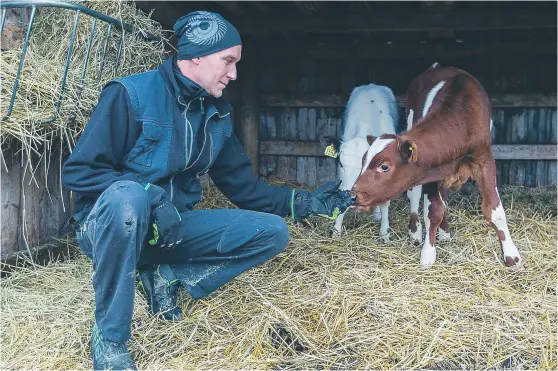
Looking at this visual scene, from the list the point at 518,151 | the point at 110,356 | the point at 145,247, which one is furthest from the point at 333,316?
the point at 518,151

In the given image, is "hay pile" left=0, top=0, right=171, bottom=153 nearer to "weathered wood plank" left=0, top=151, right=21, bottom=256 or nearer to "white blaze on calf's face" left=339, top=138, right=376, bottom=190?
"weathered wood plank" left=0, top=151, right=21, bottom=256

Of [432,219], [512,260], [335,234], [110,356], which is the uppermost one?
[432,219]

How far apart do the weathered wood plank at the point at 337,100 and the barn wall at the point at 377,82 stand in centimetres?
13

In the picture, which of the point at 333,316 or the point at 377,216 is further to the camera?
the point at 377,216

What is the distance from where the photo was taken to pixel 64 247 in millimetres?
4656

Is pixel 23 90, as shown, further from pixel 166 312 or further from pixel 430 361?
pixel 430 361

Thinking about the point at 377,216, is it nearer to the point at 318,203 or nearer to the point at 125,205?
the point at 318,203

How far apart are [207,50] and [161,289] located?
137cm

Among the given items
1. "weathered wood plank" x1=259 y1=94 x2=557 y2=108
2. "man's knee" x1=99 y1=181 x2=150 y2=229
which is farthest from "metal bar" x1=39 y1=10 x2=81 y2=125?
"weathered wood plank" x1=259 y1=94 x2=557 y2=108

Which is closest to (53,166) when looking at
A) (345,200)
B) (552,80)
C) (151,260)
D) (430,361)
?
(151,260)

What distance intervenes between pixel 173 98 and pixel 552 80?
5.69 m

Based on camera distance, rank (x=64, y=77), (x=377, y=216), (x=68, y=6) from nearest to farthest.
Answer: (x=68, y=6)
(x=64, y=77)
(x=377, y=216)

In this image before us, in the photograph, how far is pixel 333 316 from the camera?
11.3 ft

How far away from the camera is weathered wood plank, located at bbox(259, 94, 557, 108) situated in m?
7.11
